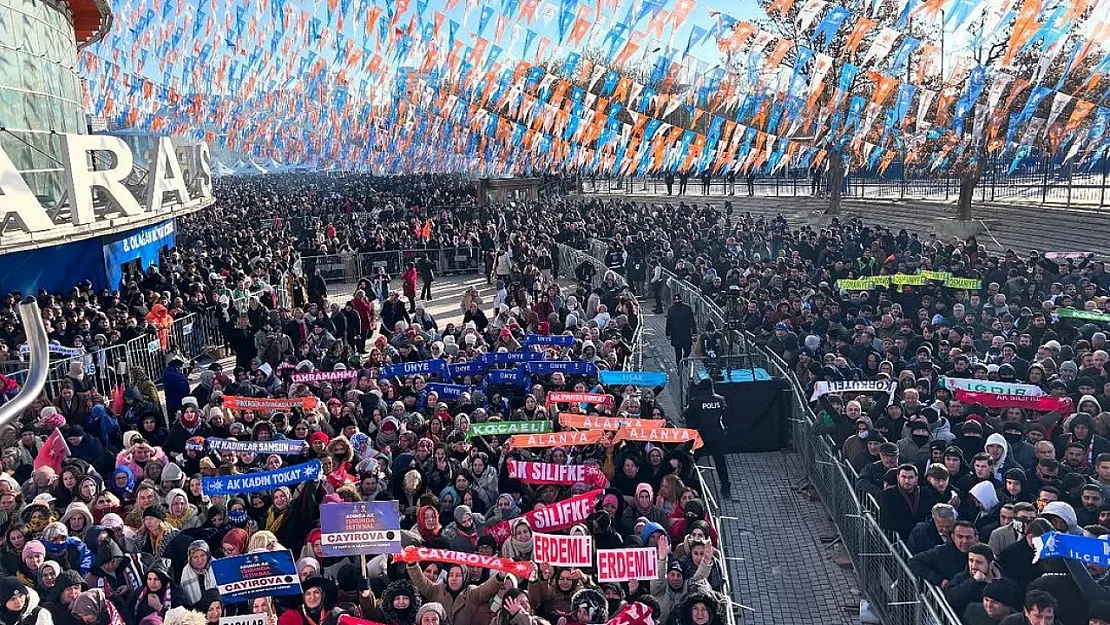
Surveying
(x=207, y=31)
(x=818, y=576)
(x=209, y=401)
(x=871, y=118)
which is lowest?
(x=818, y=576)

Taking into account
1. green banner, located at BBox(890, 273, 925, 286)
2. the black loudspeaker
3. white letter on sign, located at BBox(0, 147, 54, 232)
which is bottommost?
the black loudspeaker

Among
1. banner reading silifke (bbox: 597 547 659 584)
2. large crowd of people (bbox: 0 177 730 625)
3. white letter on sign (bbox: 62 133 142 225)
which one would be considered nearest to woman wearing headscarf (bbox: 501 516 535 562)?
large crowd of people (bbox: 0 177 730 625)

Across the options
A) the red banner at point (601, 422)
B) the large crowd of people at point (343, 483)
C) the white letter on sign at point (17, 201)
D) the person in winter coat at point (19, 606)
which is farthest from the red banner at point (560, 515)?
the white letter on sign at point (17, 201)

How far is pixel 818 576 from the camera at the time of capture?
8.79 m

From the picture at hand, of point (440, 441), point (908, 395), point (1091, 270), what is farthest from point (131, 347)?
point (1091, 270)

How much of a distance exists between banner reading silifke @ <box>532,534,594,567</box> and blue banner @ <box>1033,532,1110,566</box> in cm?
301

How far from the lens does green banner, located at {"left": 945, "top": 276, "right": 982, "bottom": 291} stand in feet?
50.0

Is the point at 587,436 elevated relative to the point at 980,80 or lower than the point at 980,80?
lower

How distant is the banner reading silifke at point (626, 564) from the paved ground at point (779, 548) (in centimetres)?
182

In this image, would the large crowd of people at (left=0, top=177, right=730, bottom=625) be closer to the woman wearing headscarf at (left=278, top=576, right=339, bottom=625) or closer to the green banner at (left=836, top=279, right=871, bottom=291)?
the woman wearing headscarf at (left=278, top=576, right=339, bottom=625)

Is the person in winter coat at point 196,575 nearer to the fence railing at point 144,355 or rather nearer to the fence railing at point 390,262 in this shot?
the fence railing at point 144,355

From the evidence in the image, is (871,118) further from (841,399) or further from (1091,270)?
(841,399)

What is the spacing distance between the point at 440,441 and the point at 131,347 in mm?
7904

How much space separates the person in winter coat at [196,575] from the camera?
680 centimetres
